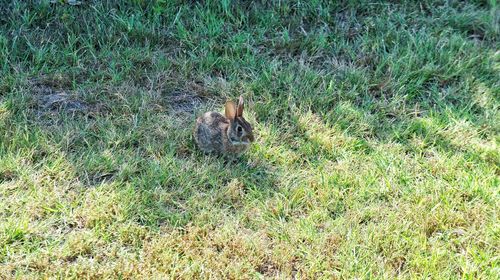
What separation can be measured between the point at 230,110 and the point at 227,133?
15 cm

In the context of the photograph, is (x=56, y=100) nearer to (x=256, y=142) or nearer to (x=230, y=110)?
(x=230, y=110)

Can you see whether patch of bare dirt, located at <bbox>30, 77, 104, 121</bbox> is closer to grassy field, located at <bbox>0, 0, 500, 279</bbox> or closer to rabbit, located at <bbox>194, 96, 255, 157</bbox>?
grassy field, located at <bbox>0, 0, 500, 279</bbox>

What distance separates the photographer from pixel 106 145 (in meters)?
4.36

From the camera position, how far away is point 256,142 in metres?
4.46

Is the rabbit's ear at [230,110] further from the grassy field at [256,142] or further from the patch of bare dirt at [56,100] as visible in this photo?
the patch of bare dirt at [56,100]

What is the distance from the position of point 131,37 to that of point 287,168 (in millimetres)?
1855

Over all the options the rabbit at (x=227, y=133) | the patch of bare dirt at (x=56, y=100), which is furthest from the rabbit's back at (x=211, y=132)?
the patch of bare dirt at (x=56, y=100)

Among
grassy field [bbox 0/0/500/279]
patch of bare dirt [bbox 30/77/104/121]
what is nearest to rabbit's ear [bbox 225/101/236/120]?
grassy field [bbox 0/0/500/279]

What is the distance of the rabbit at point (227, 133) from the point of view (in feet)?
13.8

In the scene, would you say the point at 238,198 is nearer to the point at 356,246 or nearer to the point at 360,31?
the point at 356,246

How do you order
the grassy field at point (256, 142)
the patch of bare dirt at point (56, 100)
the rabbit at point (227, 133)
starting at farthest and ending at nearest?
1. the patch of bare dirt at point (56, 100)
2. the rabbit at point (227, 133)
3. the grassy field at point (256, 142)

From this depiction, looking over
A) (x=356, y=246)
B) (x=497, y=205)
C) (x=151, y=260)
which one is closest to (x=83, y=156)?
(x=151, y=260)

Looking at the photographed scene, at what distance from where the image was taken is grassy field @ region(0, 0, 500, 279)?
3656mm

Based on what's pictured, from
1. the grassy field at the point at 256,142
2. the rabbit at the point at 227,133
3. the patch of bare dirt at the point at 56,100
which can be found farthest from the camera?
the patch of bare dirt at the point at 56,100
